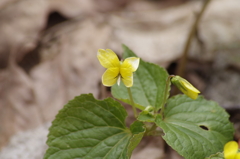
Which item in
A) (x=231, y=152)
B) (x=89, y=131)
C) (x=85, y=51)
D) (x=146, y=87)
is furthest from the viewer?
(x=85, y=51)

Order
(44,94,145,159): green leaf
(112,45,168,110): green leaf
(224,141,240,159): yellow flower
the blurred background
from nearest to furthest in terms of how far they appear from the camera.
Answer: (224,141,240,159): yellow flower → (44,94,145,159): green leaf → (112,45,168,110): green leaf → the blurred background

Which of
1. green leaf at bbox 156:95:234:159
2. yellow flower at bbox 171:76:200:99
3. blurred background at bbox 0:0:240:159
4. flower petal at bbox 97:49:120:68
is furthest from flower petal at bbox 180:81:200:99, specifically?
blurred background at bbox 0:0:240:159

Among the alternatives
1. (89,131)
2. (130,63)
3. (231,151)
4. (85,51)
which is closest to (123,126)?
(89,131)

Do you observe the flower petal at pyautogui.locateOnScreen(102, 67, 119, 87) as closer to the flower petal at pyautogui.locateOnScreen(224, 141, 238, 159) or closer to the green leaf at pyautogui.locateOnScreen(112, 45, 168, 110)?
the green leaf at pyautogui.locateOnScreen(112, 45, 168, 110)

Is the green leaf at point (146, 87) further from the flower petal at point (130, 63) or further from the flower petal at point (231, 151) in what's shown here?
the flower petal at point (231, 151)

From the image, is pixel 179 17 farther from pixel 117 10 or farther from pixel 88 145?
pixel 88 145

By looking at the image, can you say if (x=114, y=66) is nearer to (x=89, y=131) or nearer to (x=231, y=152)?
(x=89, y=131)

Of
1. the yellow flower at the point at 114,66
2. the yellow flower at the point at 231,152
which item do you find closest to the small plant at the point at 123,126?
the yellow flower at the point at 114,66
